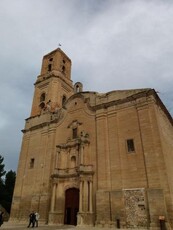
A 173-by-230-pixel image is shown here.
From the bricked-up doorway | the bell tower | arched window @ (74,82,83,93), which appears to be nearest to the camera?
the bricked-up doorway

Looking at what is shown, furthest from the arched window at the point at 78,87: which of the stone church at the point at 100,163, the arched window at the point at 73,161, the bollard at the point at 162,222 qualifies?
the bollard at the point at 162,222

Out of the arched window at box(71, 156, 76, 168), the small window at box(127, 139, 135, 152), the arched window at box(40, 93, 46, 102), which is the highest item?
the arched window at box(40, 93, 46, 102)

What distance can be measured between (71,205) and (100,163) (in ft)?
15.0

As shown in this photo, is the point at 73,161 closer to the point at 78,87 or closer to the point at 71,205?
the point at 71,205

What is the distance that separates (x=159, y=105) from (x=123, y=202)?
9.31m

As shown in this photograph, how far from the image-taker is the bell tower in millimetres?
26781

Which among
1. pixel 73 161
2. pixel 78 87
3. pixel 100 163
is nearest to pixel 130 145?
pixel 100 163

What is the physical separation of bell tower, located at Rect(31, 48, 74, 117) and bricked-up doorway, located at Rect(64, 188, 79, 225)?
1072 cm

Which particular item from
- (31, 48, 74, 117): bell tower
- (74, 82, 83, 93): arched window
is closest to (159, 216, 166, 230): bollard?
(74, 82, 83, 93): arched window

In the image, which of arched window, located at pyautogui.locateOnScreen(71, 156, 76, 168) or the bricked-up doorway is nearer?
the bricked-up doorway

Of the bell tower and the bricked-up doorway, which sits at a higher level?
the bell tower

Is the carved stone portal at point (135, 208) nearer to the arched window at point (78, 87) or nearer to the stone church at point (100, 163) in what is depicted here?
the stone church at point (100, 163)

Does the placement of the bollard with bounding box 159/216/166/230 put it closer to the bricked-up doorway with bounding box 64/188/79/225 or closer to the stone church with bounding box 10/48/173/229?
the stone church with bounding box 10/48/173/229

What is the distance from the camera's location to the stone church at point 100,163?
1459cm
